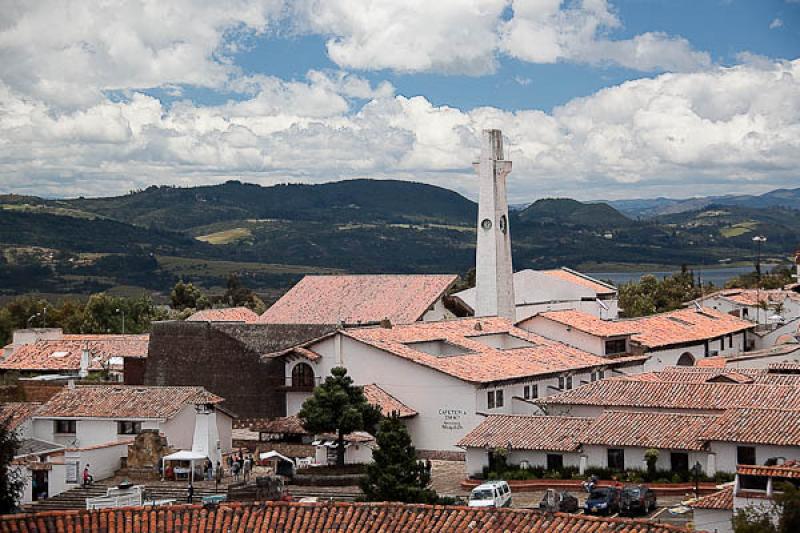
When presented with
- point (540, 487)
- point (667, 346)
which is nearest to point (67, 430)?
point (540, 487)

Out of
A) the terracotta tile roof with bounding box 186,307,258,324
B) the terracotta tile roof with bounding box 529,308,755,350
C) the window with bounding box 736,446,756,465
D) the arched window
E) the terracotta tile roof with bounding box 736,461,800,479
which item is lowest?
the window with bounding box 736,446,756,465

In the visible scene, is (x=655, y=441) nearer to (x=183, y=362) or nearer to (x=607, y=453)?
(x=607, y=453)

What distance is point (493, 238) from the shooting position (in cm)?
7425

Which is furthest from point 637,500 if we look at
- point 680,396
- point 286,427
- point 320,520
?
point 286,427

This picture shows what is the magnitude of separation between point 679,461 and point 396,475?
32.0 ft

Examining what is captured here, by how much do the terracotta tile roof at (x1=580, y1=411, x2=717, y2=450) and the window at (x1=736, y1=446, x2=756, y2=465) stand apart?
127 centimetres

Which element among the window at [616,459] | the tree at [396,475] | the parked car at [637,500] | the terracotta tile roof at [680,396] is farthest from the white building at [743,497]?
the terracotta tile roof at [680,396]

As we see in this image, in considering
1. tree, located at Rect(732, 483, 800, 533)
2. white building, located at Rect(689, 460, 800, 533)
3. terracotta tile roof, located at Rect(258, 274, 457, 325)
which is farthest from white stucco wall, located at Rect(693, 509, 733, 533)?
terracotta tile roof, located at Rect(258, 274, 457, 325)

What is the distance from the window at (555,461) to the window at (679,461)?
12.7 ft

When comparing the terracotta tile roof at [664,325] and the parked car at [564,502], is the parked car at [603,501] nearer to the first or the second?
the parked car at [564,502]

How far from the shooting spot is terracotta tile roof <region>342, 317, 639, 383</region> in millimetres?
55875

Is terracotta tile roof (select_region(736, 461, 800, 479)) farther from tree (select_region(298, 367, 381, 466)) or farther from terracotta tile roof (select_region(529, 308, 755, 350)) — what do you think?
terracotta tile roof (select_region(529, 308, 755, 350))

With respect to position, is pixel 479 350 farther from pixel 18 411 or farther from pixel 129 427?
pixel 18 411

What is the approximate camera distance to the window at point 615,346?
223 feet
